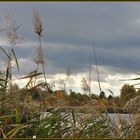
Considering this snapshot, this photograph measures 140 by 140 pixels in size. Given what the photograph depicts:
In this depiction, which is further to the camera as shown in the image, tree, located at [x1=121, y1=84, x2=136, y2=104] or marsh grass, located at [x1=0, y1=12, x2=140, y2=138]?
tree, located at [x1=121, y1=84, x2=136, y2=104]

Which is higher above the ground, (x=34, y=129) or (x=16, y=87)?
(x=16, y=87)

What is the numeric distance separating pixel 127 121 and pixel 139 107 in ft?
1.10

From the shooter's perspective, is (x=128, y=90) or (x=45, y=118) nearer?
(x=45, y=118)

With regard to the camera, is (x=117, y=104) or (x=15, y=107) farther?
(x=117, y=104)

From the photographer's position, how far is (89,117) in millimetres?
4766

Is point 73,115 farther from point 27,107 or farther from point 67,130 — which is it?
point 27,107

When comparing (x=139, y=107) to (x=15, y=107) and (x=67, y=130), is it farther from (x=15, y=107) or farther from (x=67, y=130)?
(x=15, y=107)

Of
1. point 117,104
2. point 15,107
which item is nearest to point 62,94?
point 117,104

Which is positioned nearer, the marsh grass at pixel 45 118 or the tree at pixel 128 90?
the marsh grass at pixel 45 118

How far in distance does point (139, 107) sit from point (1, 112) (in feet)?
4.79

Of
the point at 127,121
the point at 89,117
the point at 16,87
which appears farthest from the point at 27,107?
the point at 127,121

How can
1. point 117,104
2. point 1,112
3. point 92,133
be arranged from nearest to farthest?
1. point 1,112
2. point 92,133
3. point 117,104

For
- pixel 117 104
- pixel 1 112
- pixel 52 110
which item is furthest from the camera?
pixel 117 104

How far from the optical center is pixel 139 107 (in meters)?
4.70
